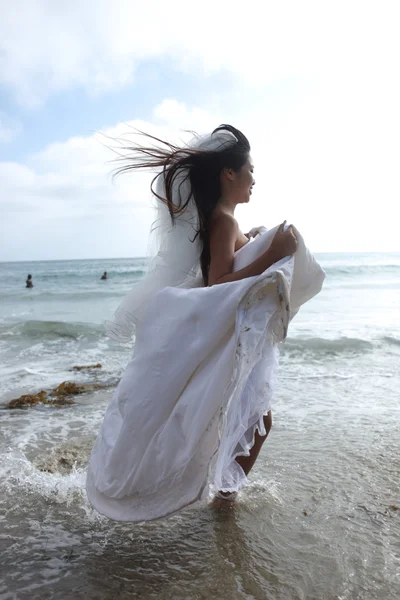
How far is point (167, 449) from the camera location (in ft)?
7.79

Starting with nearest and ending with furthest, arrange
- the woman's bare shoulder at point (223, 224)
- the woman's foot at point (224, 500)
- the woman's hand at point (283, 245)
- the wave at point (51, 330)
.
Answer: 1. the woman's hand at point (283, 245)
2. the woman's bare shoulder at point (223, 224)
3. the woman's foot at point (224, 500)
4. the wave at point (51, 330)

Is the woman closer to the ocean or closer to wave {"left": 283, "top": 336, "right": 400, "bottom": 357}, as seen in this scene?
the ocean

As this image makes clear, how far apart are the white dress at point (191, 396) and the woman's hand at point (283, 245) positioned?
7cm

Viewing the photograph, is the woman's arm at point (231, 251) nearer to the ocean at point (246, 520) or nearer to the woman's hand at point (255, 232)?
the woman's hand at point (255, 232)

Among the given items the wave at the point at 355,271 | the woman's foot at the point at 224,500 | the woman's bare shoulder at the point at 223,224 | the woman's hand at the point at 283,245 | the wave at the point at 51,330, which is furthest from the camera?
the wave at the point at 355,271

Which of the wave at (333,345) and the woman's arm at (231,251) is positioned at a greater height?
Answer: the woman's arm at (231,251)

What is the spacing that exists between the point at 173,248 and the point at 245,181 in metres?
0.56

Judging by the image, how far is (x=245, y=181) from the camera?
9.55ft

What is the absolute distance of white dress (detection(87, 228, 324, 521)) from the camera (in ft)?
7.63

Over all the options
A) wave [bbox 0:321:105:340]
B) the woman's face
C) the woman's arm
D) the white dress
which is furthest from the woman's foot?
wave [bbox 0:321:105:340]

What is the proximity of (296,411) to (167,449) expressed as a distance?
2.90m

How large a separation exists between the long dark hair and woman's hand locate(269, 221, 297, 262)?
393 mm

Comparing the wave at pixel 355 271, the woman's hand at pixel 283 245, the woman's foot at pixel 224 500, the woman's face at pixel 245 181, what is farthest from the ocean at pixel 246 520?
the wave at pixel 355 271

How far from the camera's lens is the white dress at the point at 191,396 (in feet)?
7.63
